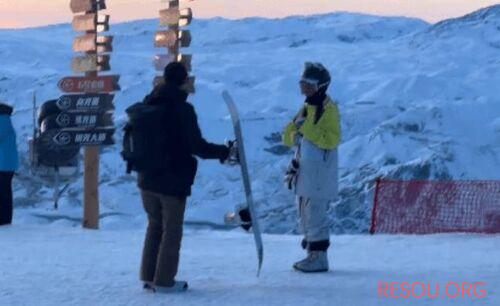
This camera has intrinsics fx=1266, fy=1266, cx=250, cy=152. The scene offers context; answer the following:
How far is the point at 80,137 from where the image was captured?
49.2ft

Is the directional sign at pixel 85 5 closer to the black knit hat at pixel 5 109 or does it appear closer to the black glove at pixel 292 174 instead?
the black knit hat at pixel 5 109

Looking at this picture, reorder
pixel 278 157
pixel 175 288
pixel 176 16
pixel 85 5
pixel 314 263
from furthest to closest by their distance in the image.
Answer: pixel 278 157 < pixel 176 16 < pixel 85 5 < pixel 314 263 < pixel 175 288

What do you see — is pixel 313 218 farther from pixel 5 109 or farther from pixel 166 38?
pixel 166 38

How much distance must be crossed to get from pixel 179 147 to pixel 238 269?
196 centimetres

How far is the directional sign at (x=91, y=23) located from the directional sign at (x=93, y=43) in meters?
0.11

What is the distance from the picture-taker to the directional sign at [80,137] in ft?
49.2

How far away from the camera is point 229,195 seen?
3794 cm

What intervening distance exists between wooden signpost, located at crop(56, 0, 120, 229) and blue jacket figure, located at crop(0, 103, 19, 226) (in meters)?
0.98

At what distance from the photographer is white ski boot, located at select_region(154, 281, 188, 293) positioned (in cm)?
844

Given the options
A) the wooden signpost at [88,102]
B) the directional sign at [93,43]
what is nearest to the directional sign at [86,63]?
the wooden signpost at [88,102]

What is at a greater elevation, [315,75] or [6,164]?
[315,75]

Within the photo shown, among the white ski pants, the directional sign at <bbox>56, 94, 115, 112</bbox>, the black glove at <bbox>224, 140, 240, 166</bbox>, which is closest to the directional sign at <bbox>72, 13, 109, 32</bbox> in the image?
the directional sign at <bbox>56, 94, 115, 112</bbox>

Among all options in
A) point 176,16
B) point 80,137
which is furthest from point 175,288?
point 176,16

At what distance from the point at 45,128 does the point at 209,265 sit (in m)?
5.80
